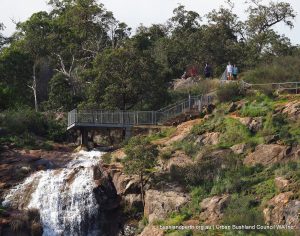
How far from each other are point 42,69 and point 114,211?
111ft

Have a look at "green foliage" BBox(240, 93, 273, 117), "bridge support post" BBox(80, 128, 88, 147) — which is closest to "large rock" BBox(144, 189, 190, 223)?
"green foliage" BBox(240, 93, 273, 117)

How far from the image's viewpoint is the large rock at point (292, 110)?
33.9 meters

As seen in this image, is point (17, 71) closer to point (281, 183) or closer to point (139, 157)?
point (139, 157)

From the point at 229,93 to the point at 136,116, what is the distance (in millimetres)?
6461

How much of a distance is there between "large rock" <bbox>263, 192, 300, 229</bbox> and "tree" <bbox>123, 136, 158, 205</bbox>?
24.9 feet

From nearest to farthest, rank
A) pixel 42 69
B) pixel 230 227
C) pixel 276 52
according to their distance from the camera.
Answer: pixel 230 227
pixel 276 52
pixel 42 69

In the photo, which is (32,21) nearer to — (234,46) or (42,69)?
(42,69)

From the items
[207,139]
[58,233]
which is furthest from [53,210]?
[207,139]

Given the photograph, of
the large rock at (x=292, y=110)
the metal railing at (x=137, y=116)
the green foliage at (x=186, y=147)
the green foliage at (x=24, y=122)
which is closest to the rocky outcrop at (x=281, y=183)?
the large rock at (x=292, y=110)

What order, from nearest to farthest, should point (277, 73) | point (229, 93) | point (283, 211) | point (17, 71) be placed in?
point (283, 211)
point (229, 93)
point (277, 73)
point (17, 71)

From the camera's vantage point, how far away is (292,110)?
113 ft

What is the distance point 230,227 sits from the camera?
2561cm

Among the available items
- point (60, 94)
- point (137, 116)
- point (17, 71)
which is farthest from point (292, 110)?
point (17, 71)

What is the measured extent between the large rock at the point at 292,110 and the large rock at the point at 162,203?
813 cm
